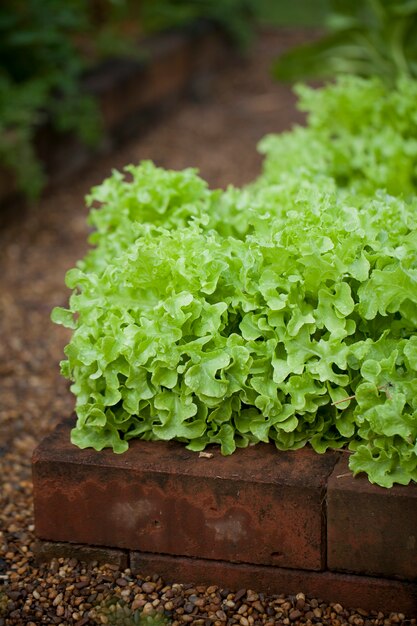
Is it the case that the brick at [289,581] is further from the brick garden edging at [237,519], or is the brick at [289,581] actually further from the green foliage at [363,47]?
the green foliage at [363,47]

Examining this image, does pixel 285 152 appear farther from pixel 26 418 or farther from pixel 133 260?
pixel 133 260

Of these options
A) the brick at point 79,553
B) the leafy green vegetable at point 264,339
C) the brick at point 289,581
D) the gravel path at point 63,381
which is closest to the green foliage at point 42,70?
the gravel path at point 63,381

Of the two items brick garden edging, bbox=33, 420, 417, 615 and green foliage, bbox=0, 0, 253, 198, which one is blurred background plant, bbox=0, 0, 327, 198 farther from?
brick garden edging, bbox=33, 420, 417, 615

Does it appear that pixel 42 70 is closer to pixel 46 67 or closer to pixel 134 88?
pixel 46 67

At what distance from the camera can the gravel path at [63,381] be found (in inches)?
86.6

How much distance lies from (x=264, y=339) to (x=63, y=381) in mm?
1427

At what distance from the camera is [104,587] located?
7.47ft

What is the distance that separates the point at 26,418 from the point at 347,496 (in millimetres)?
1520

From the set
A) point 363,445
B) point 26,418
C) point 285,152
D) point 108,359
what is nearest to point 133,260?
point 108,359

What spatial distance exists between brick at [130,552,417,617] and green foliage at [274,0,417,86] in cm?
301

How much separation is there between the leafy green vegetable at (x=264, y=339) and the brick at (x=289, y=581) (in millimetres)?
255

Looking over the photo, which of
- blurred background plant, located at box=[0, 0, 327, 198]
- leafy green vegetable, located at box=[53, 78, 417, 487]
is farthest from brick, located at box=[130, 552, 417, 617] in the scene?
blurred background plant, located at box=[0, 0, 327, 198]

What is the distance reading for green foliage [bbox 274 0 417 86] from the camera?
185 inches

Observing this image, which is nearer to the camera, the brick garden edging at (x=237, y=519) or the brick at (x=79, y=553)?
the brick garden edging at (x=237, y=519)
